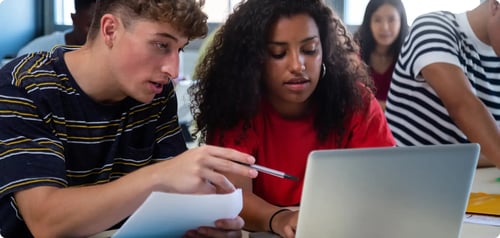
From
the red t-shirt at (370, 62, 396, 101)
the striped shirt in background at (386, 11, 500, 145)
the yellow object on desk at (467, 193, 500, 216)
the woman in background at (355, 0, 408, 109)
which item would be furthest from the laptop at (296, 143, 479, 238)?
the woman in background at (355, 0, 408, 109)

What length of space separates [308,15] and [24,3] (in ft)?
13.5

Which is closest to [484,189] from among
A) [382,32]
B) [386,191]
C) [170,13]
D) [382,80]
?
[386,191]

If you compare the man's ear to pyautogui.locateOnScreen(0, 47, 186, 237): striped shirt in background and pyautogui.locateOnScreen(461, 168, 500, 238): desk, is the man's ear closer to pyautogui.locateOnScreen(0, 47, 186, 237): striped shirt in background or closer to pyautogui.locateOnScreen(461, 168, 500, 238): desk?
pyautogui.locateOnScreen(0, 47, 186, 237): striped shirt in background

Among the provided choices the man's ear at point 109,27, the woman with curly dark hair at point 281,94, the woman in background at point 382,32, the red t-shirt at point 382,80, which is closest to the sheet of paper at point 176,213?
the woman with curly dark hair at point 281,94

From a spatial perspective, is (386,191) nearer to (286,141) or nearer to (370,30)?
(286,141)

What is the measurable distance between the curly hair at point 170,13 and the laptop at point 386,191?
0.49 m

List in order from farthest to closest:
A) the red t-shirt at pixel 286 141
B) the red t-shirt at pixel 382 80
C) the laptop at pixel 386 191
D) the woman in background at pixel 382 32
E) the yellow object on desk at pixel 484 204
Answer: the woman in background at pixel 382 32, the red t-shirt at pixel 382 80, the red t-shirt at pixel 286 141, the yellow object on desk at pixel 484 204, the laptop at pixel 386 191

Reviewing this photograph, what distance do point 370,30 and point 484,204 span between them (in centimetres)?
245

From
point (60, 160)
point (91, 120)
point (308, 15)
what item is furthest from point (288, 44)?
point (60, 160)

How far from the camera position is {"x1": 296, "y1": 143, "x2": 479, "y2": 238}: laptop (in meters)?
0.87

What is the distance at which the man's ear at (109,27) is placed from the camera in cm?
126

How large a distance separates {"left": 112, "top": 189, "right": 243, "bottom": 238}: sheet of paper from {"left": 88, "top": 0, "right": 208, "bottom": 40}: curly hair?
372 mm

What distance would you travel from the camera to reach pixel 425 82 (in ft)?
5.97

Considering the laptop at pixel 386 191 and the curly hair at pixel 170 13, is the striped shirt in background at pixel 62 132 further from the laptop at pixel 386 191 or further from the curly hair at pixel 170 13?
the laptop at pixel 386 191
